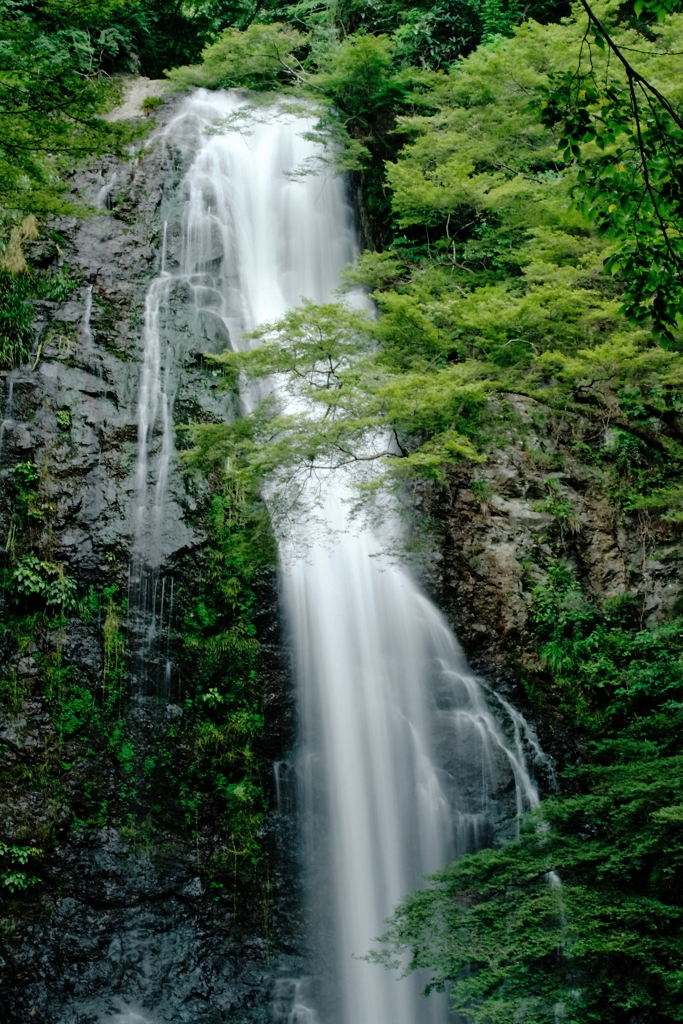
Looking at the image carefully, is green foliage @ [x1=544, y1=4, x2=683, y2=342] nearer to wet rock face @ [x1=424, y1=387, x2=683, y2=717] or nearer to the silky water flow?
the silky water flow

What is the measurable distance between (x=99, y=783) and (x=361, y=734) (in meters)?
2.80

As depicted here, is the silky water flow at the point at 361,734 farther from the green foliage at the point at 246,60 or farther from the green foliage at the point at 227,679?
the green foliage at the point at 246,60

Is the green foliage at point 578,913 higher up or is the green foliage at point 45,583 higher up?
the green foliage at point 45,583

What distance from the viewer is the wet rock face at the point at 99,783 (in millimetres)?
7098

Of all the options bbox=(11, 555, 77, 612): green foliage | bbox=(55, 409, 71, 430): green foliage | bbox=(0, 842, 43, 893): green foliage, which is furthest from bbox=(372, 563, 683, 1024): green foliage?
bbox=(55, 409, 71, 430): green foliage

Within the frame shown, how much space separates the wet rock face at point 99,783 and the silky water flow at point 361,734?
238 mm

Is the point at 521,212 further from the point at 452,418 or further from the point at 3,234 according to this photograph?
the point at 3,234

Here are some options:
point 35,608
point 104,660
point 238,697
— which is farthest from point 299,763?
point 35,608

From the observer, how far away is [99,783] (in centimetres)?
779

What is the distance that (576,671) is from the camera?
9.76m

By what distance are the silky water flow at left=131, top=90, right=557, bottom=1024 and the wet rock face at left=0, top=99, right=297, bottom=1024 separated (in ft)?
0.78

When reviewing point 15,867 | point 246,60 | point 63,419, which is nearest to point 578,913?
point 15,867

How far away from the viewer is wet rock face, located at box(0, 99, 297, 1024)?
710cm

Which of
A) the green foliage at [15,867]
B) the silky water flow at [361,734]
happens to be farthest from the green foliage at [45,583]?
the green foliage at [15,867]
